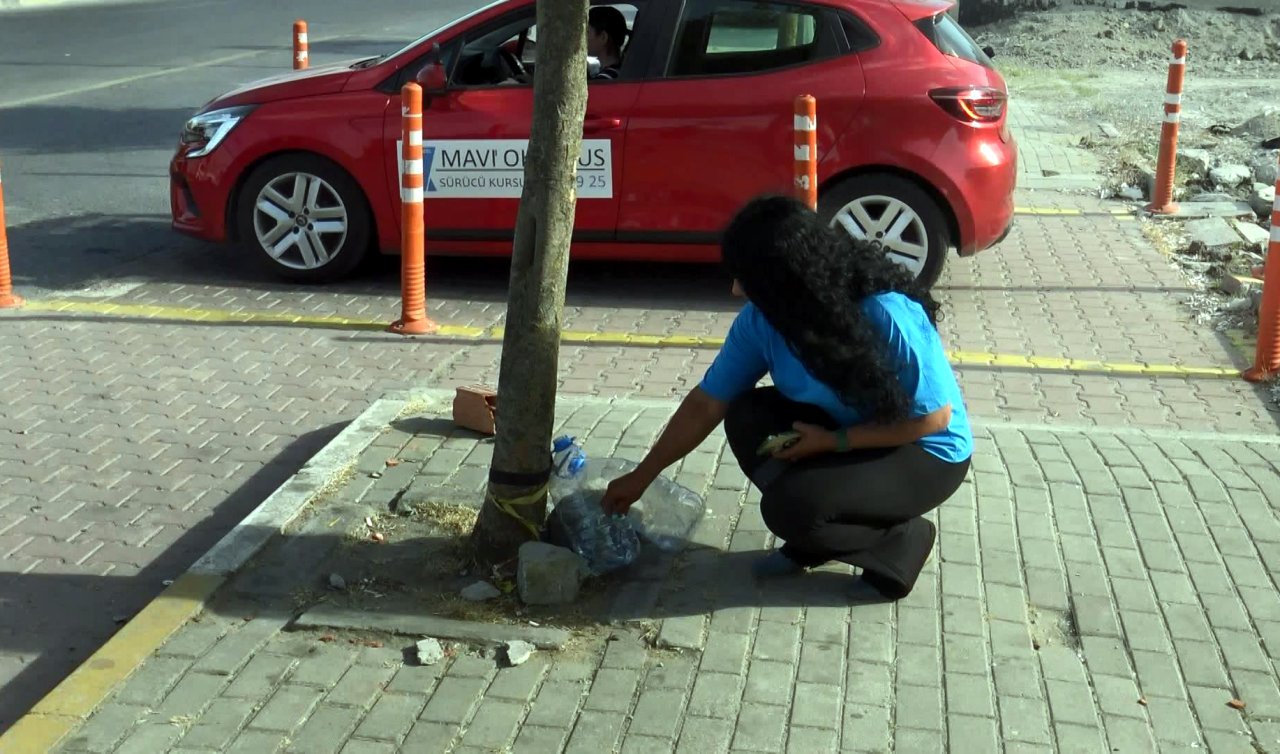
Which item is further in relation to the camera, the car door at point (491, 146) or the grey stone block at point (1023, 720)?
the car door at point (491, 146)

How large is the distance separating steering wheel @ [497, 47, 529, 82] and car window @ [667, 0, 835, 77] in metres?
0.87

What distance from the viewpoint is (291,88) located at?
8555 mm

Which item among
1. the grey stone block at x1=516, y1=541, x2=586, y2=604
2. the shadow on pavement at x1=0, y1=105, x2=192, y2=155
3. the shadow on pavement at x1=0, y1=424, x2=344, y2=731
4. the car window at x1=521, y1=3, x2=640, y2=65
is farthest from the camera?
the shadow on pavement at x1=0, y1=105, x2=192, y2=155

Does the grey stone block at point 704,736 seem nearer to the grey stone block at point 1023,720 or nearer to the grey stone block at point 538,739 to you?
the grey stone block at point 538,739

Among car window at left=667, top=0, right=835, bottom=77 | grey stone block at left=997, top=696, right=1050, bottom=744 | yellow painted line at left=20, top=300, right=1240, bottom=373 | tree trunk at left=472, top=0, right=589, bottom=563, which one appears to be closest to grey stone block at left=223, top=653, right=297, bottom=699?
tree trunk at left=472, top=0, right=589, bottom=563

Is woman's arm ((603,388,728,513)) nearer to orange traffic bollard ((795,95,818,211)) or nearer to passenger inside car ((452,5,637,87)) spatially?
orange traffic bollard ((795,95,818,211))

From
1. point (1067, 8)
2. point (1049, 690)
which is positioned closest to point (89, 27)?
point (1067, 8)

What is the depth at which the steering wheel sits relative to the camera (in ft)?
27.8

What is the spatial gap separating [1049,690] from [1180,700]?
0.34 m

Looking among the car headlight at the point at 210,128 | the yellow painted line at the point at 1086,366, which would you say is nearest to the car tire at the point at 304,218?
the car headlight at the point at 210,128

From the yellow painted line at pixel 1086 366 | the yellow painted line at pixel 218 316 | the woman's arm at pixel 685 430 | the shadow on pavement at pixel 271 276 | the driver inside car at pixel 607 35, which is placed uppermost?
the driver inside car at pixel 607 35

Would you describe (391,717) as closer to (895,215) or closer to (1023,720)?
(1023,720)

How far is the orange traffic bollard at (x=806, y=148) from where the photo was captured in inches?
302

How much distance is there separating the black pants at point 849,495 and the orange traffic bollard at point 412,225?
3512 millimetres
